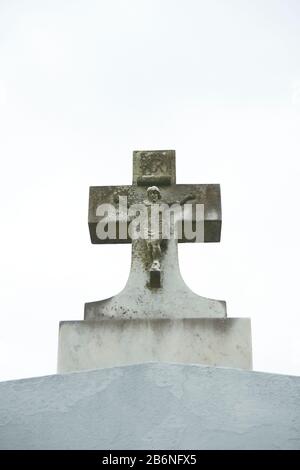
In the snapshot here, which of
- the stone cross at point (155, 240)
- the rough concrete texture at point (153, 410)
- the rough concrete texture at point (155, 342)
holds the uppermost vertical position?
the stone cross at point (155, 240)

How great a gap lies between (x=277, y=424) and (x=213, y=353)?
109 centimetres

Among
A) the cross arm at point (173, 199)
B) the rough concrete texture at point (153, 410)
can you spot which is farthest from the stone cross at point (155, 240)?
the rough concrete texture at point (153, 410)

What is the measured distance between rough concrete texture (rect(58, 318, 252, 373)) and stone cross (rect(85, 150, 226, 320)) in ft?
0.85

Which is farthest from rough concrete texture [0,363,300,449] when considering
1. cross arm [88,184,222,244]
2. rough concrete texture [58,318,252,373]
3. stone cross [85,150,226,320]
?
cross arm [88,184,222,244]

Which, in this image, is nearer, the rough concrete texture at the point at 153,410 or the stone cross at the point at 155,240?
the rough concrete texture at the point at 153,410

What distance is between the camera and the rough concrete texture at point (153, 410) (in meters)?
3.26

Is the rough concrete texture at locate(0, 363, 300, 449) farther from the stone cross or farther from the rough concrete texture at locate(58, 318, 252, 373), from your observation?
the stone cross

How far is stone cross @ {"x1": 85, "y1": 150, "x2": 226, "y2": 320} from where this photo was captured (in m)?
4.80

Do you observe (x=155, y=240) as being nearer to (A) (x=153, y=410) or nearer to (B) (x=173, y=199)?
(B) (x=173, y=199)

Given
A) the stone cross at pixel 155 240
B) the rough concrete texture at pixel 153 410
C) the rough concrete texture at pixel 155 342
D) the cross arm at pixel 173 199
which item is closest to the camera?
the rough concrete texture at pixel 153 410

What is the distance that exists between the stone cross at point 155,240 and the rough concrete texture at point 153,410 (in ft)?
3.99

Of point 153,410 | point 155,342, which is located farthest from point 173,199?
point 153,410

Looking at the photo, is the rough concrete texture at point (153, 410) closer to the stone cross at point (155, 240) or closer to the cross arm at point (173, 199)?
the stone cross at point (155, 240)
